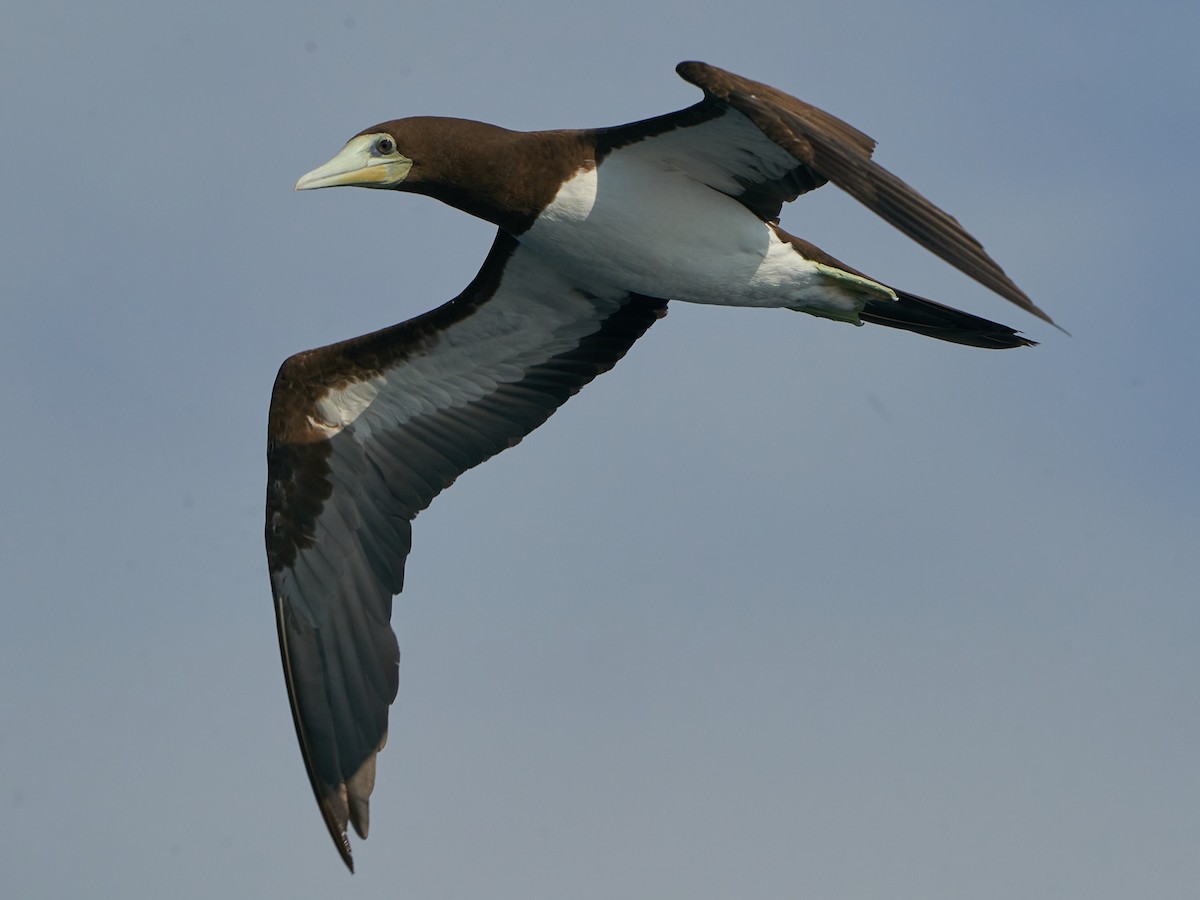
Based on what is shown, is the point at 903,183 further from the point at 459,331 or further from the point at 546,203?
the point at 459,331

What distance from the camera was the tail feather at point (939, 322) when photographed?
11.8 m

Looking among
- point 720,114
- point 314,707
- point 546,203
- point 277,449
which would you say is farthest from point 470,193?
point 314,707

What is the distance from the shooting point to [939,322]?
12.0m

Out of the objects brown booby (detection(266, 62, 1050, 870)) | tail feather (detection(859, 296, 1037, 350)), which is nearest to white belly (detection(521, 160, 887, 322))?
brown booby (detection(266, 62, 1050, 870))

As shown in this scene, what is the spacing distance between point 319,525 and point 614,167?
3.36m

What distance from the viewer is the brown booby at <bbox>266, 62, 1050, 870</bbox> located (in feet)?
35.2

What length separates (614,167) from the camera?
429 inches

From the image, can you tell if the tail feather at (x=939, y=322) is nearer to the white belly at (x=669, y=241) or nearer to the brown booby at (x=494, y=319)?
the brown booby at (x=494, y=319)

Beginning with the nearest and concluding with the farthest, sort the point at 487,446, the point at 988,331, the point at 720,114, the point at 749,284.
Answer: the point at 720,114 → the point at 749,284 → the point at 988,331 → the point at 487,446

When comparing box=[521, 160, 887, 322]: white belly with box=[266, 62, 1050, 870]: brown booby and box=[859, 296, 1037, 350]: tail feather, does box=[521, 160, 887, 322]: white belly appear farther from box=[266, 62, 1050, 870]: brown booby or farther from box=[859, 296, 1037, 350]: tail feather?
box=[859, 296, 1037, 350]: tail feather

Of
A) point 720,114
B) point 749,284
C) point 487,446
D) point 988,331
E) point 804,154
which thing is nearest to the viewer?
point 804,154

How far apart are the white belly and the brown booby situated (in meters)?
0.01

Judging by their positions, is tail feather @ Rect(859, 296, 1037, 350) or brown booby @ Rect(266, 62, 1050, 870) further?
tail feather @ Rect(859, 296, 1037, 350)

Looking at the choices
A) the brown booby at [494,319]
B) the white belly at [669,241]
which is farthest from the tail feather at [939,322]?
the white belly at [669,241]
